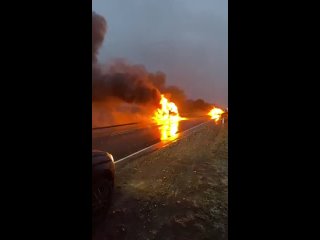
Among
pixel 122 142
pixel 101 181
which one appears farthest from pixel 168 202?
pixel 122 142

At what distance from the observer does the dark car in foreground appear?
3301 mm

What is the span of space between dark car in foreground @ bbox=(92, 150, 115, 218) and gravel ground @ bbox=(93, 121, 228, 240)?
217mm

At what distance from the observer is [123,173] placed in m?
5.69

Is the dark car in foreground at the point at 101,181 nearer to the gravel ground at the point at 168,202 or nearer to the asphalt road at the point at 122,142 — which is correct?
the gravel ground at the point at 168,202

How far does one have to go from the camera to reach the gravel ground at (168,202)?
3285mm

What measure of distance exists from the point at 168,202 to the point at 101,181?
4.60 ft

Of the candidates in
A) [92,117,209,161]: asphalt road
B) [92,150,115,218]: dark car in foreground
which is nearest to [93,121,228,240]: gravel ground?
[92,150,115,218]: dark car in foreground

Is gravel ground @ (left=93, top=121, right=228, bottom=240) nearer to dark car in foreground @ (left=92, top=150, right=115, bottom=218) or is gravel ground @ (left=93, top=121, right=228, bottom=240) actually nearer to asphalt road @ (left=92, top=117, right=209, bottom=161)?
dark car in foreground @ (left=92, top=150, right=115, bottom=218)

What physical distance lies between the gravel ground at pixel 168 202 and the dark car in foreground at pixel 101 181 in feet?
0.71
